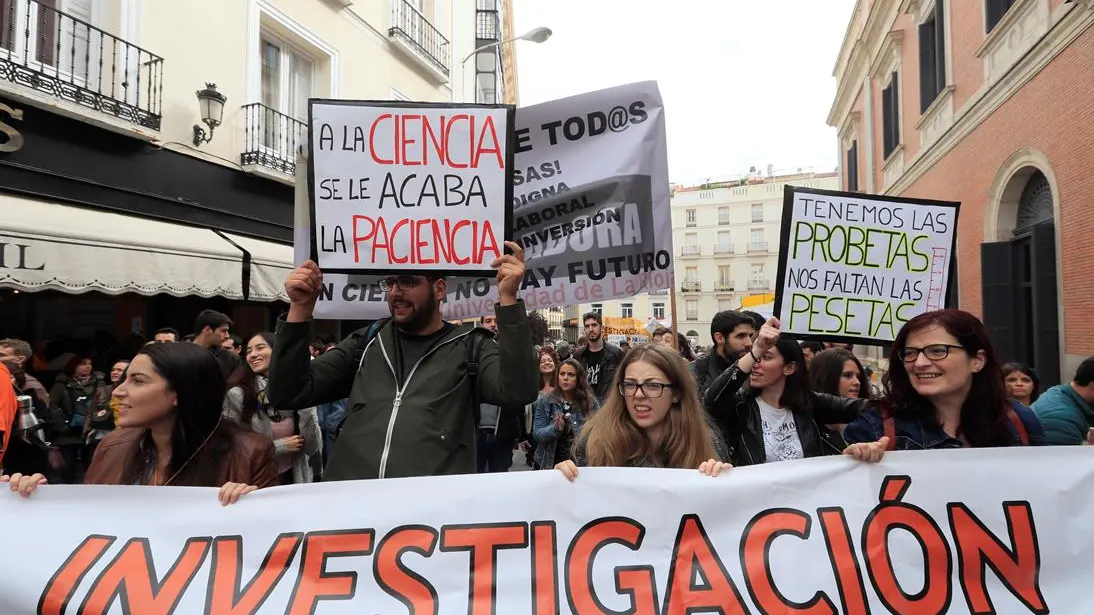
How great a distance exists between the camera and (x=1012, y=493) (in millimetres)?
2197

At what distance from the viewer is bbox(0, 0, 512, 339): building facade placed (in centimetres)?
630

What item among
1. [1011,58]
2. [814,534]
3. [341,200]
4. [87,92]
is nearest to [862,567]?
[814,534]

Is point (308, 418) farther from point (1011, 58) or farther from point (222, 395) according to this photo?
point (1011, 58)

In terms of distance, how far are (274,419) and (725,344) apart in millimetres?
2766

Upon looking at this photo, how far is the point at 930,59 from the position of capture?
14750 millimetres

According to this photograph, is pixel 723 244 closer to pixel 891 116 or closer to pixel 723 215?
pixel 723 215

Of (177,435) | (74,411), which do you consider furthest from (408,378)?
(74,411)

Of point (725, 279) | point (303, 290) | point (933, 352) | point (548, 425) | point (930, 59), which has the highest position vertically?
point (930, 59)

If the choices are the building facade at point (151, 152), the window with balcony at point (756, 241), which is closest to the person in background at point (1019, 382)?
the building facade at point (151, 152)

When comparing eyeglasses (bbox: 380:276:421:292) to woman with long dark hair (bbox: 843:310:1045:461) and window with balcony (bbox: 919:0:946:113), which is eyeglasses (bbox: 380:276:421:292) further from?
window with balcony (bbox: 919:0:946:113)

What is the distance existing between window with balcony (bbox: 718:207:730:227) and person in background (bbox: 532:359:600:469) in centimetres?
5745

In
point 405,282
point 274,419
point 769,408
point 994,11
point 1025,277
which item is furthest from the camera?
point 994,11

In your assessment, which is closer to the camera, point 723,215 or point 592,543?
point 592,543

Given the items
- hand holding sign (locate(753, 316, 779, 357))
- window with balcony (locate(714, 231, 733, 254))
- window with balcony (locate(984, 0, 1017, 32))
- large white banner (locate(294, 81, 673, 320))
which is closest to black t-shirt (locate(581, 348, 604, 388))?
large white banner (locate(294, 81, 673, 320))
